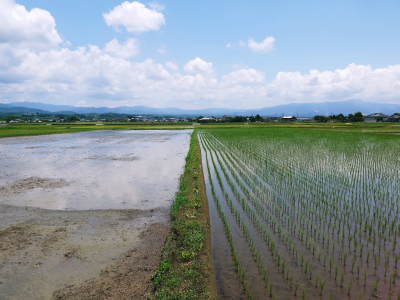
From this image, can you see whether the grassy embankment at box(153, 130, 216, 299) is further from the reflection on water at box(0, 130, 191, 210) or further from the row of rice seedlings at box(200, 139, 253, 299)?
the reflection on water at box(0, 130, 191, 210)

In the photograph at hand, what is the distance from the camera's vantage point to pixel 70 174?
12.9 m

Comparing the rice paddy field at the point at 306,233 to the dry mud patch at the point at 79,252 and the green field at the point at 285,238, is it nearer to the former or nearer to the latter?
the green field at the point at 285,238

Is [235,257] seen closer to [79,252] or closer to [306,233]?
[306,233]

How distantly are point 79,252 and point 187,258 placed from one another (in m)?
2.12

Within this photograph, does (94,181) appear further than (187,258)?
Yes

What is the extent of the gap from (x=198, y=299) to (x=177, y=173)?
9.39 m

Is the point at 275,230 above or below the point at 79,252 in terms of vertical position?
above

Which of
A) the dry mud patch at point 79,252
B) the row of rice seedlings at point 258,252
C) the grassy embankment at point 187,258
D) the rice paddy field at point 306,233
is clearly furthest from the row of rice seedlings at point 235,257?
the dry mud patch at point 79,252

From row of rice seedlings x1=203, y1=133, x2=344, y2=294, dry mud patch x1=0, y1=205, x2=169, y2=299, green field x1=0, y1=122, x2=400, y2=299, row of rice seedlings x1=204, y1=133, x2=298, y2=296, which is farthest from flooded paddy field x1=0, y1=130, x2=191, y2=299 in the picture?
row of rice seedlings x1=203, y1=133, x2=344, y2=294

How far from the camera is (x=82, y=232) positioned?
636 cm

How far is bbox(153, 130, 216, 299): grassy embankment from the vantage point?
400 cm

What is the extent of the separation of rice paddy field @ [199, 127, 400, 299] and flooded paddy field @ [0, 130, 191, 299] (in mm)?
1441

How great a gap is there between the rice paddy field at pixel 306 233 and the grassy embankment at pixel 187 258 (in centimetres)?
21

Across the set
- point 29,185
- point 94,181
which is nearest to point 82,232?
point 94,181
